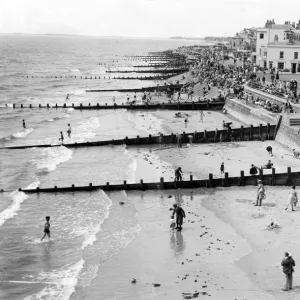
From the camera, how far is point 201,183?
91.8ft

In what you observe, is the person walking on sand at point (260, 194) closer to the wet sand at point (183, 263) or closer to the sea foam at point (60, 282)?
the wet sand at point (183, 263)

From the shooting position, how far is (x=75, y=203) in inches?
1027

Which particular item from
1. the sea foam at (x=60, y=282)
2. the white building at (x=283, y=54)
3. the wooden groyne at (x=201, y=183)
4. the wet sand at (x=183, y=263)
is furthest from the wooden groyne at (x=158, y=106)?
the sea foam at (x=60, y=282)

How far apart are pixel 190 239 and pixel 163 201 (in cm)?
536

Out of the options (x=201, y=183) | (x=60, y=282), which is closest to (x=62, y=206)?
(x=201, y=183)

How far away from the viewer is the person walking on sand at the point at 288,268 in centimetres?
1557

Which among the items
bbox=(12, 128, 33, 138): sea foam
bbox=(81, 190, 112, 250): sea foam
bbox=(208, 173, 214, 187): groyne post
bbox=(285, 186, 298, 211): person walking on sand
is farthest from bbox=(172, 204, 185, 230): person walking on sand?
bbox=(12, 128, 33, 138): sea foam

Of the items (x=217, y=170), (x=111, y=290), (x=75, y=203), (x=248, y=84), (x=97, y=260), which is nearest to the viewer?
(x=111, y=290)

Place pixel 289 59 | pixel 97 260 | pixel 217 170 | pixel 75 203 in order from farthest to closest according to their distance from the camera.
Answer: pixel 289 59, pixel 217 170, pixel 75 203, pixel 97 260

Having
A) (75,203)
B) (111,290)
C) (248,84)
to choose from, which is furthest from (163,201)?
(248,84)

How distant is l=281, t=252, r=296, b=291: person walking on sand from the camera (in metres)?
15.6

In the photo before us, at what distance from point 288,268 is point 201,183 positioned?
12.5 meters

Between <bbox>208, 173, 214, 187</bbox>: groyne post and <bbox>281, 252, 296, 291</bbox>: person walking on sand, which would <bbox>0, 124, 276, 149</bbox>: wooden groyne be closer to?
<bbox>208, 173, 214, 187</bbox>: groyne post

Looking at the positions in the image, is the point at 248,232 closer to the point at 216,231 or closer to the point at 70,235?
the point at 216,231
